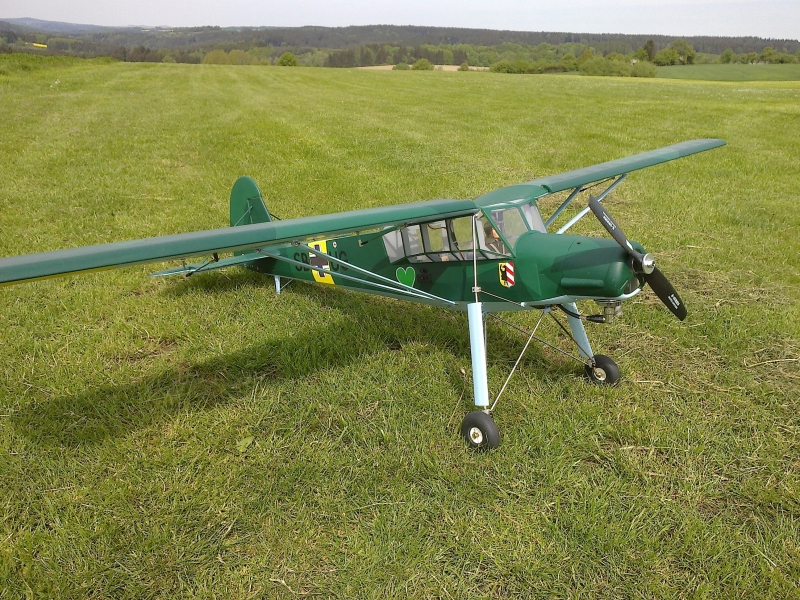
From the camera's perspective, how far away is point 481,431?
13.9ft

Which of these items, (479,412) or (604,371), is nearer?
(479,412)

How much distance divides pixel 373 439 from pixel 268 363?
1.69 m

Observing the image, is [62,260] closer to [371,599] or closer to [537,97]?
[371,599]

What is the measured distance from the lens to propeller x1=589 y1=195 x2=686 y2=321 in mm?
3902

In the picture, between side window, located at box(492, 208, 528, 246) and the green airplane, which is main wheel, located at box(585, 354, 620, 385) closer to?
the green airplane

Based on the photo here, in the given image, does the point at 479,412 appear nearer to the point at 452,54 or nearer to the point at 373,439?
the point at 373,439

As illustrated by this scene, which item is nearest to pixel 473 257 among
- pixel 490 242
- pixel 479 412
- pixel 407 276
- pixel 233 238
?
pixel 490 242

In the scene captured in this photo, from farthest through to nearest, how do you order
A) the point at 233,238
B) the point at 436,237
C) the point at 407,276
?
the point at 407,276 → the point at 436,237 → the point at 233,238

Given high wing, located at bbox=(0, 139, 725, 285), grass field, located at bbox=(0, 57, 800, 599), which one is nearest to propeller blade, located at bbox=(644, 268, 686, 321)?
grass field, located at bbox=(0, 57, 800, 599)

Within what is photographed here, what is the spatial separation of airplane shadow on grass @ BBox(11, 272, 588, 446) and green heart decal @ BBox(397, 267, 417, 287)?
81cm

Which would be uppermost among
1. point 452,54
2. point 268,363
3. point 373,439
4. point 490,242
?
point 452,54

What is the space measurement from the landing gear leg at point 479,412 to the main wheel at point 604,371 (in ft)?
4.60

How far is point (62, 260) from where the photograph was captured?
9.55 feet

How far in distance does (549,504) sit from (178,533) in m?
2.70
